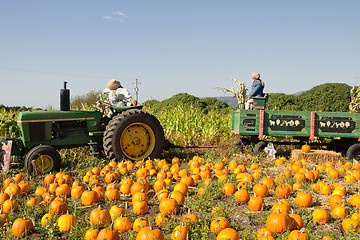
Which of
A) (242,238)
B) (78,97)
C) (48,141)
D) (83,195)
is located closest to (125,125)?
(48,141)

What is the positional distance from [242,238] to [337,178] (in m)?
3.49

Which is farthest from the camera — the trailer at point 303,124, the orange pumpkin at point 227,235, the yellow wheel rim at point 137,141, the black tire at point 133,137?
the trailer at point 303,124

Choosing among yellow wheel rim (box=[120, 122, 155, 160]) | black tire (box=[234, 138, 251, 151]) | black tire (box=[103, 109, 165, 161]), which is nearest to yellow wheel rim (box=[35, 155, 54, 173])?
black tire (box=[103, 109, 165, 161])

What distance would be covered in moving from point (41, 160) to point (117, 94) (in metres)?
2.36

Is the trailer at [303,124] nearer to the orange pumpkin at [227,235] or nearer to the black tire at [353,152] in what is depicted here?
the black tire at [353,152]

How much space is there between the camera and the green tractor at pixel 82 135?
570 cm

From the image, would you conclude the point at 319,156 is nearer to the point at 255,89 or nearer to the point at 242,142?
the point at 242,142

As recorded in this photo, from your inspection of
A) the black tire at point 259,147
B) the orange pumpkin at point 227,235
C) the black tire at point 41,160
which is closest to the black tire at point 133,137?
the black tire at point 41,160

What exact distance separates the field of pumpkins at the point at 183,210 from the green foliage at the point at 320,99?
10.7 m

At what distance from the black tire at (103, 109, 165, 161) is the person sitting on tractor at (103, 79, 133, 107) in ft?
2.20

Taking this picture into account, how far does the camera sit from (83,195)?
4129mm

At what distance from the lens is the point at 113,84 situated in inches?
287

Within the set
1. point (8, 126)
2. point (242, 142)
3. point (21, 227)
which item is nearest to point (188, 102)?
point (242, 142)

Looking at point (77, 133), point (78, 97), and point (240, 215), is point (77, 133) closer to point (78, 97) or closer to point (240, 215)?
point (240, 215)
